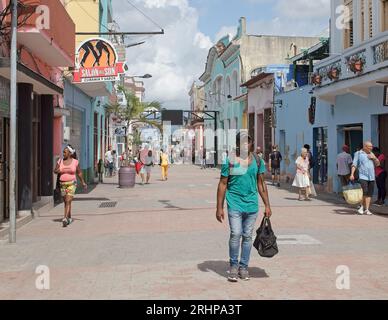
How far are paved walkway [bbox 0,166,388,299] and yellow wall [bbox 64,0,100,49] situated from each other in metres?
11.6

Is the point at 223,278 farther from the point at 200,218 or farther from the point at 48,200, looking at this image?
the point at 48,200

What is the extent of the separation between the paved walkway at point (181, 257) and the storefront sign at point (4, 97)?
7.67ft

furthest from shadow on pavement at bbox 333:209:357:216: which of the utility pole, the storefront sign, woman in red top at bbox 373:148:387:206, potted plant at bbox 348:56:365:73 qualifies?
the storefront sign

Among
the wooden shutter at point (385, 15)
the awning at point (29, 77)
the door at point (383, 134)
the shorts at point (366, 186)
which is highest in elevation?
the wooden shutter at point (385, 15)

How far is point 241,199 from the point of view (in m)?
6.70

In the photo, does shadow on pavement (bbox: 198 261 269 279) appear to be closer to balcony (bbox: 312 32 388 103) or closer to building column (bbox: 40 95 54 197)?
building column (bbox: 40 95 54 197)

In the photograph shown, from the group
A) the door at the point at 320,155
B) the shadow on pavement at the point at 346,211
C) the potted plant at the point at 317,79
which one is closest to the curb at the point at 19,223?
the shadow on pavement at the point at 346,211

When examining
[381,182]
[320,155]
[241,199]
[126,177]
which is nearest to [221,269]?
[241,199]

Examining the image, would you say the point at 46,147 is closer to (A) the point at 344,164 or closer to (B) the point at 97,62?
(B) the point at 97,62

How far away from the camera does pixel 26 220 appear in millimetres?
11898

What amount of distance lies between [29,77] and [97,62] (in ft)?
20.7

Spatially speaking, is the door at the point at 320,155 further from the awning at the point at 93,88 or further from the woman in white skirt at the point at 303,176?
the awning at the point at 93,88

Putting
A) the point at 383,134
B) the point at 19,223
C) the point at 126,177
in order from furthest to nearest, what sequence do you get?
the point at 126,177 < the point at 383,134 < the point at 19,223

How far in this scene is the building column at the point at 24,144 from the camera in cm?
1216
